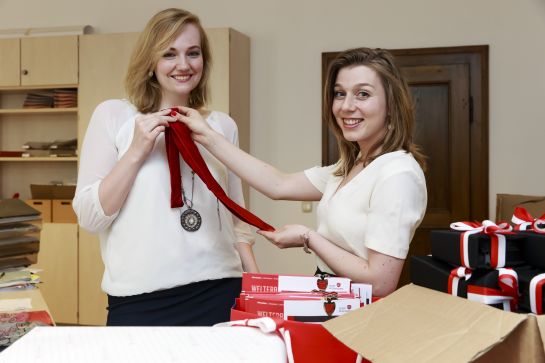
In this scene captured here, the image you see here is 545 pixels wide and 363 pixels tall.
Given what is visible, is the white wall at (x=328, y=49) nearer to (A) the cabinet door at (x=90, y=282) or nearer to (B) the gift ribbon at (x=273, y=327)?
(A) the cabinet door at (x=90, y=282)

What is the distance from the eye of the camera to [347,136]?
1.48 m

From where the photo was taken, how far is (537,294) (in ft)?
2.57

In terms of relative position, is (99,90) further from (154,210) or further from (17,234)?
(154,210)

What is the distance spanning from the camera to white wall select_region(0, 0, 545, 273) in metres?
4.48

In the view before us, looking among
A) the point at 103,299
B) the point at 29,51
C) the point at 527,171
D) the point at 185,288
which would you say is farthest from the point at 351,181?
the point at 29,51

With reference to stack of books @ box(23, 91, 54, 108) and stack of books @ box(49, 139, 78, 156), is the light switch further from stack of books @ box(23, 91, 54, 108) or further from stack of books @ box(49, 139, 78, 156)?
stack of books @ box(23, 91, 54, 108)

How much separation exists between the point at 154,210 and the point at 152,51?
450 mm

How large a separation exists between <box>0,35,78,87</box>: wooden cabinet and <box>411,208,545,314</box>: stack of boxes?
15.1 feet

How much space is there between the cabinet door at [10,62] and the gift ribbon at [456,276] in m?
4.96

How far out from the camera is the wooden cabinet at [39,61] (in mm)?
5055

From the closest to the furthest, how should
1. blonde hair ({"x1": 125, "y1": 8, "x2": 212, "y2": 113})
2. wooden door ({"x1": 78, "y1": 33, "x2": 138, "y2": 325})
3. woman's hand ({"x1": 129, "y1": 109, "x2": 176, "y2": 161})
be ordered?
woman's hand ({"x1": 129, "y1": 109, "x2": 176, "y2": 161}), blonde hair ({"x1": 125, "y1": 8, "x2": 212, "y2": 113}), wooden door ({"x1": 78, "y1": 33, "x2": 138, "y2": 325})

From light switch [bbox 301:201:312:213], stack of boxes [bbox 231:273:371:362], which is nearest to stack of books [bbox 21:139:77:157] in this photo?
light switch [bbox 301:201:312:213]

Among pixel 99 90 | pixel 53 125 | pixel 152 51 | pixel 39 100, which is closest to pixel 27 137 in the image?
pixel 53 125

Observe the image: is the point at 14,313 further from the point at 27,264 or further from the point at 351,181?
the point at 351,181
